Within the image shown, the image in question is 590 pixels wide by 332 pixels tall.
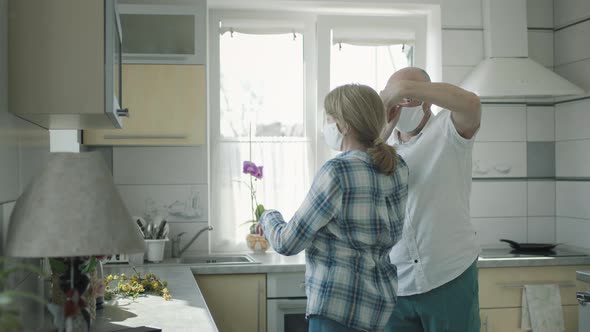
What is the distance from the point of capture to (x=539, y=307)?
12.1ft

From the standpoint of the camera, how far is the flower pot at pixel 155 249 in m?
3.62

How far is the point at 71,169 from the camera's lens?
4.61 ft

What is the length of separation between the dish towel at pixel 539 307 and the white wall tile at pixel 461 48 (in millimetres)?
1296

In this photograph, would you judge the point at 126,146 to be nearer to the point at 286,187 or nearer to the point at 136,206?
the point at 136,206

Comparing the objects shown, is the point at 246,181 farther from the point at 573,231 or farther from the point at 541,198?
the point at 573,231

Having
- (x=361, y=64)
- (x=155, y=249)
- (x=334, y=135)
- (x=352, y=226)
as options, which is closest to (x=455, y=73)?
(x=361, y=64)

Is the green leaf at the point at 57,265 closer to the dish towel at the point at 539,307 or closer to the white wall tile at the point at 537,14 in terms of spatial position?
the dish towel at the point at 539,307

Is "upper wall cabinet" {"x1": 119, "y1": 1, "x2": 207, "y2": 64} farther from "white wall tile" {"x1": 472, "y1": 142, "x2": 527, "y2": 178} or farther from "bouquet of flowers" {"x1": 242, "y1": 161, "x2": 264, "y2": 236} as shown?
"white wall tile" {"x1": 472, "y1": 142, "x2": 527, "y2": 178}

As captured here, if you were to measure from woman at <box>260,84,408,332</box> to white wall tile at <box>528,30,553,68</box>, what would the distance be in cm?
264

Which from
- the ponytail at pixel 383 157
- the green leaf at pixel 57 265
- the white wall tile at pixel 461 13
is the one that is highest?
the white wall tile at pixel 461 13

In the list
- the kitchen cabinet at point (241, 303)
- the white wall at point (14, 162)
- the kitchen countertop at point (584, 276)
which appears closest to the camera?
the white wall at point (14, 162)

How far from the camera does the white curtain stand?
4.11 metres

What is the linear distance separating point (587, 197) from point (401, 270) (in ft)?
7.02

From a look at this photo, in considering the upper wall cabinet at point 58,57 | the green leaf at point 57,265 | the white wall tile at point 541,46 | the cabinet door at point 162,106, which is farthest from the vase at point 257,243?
the upper wall cabinet at point 58,57
